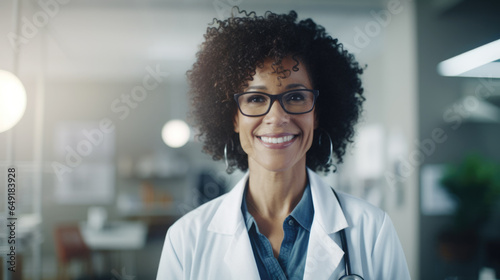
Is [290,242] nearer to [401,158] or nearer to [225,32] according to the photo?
[225,32]

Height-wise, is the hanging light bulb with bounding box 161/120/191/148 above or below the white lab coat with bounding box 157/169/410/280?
above

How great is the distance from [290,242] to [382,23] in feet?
5.39

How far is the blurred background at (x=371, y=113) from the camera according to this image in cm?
149

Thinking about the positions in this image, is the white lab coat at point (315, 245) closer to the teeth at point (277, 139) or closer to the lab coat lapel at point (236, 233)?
the lab coat lapel at point (236, 233)

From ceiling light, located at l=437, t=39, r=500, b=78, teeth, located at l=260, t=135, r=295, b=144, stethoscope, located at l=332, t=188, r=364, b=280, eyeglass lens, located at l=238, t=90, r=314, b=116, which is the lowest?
stethoscope, located at l=332, t=188, r=364, b=280

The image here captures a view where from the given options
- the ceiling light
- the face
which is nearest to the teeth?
the face

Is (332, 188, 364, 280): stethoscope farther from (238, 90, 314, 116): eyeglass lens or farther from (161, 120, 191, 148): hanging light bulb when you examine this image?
(161, 120, 191, 148): hanging light bulb

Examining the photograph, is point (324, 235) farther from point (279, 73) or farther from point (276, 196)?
point (279, 73)

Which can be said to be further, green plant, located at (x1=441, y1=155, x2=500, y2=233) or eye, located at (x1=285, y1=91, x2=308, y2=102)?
green plant, located at (x1=441, y1=155, x2=500, y2=233)

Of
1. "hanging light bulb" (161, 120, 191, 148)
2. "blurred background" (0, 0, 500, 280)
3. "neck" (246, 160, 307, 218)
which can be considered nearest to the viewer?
"neck" (246, 160, 307, 218)

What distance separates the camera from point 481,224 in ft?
7.25

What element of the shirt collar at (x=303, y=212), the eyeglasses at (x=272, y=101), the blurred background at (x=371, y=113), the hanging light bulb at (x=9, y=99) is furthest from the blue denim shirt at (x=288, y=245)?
the hanging light bulb at (x=9, y=99)

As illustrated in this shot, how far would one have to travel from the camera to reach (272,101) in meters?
0.92

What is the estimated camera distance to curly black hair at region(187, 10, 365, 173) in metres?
0.97
